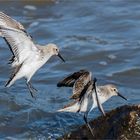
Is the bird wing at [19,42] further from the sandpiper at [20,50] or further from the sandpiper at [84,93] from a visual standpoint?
the sandpiper at [84,93]

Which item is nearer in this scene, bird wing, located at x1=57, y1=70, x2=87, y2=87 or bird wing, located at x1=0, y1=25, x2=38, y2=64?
bird wing, located at x1=0, y1=25, x2=38, y2=64

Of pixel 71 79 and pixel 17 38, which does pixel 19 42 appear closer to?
pixel 17 38

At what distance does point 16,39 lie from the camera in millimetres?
7996

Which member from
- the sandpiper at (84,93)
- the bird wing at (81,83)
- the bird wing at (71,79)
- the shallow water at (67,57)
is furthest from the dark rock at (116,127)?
the shallow water at (67,57)

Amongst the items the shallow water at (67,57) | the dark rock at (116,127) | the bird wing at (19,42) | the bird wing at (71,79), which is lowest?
the shallow water at (67,57)

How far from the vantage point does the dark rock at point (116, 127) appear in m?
7.51

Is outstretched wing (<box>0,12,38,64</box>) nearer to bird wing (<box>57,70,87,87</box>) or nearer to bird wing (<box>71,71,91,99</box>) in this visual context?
bird wing (<box>57,70,87,87</box>)

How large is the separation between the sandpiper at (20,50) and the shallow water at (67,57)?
0.96 m

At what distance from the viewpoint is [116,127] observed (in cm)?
757

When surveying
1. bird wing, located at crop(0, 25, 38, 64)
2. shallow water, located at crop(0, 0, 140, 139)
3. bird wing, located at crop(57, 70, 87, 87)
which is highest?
bird wing, located at crop(0, 25, 38, 64)

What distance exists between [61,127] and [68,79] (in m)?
1.08

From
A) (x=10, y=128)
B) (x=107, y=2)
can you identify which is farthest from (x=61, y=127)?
(x=107, y=2)

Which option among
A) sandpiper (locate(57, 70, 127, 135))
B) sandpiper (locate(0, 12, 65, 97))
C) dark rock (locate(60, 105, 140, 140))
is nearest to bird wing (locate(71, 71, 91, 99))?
sandpiper (locate(57, 70, 127, 135))

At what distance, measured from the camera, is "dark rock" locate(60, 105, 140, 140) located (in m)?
7.51
